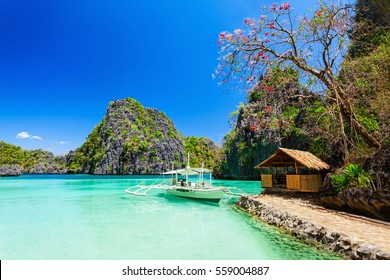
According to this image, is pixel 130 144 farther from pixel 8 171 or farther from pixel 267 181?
pixel 267 181

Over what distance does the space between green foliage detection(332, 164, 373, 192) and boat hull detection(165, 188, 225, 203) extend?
586 centimetres

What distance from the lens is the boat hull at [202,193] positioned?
12.6 metres

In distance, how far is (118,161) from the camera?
70250 millimetres

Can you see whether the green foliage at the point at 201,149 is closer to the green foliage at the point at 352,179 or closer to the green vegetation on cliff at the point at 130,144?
the green vegetation on cliff at the point at 130,144

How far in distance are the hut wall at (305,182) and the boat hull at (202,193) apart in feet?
11.3

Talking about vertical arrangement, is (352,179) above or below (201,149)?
below

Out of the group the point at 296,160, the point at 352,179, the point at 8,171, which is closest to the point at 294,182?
the point at 296,160

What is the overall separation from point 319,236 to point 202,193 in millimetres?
8033

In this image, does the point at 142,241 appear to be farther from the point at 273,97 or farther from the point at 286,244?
the point at 273,97

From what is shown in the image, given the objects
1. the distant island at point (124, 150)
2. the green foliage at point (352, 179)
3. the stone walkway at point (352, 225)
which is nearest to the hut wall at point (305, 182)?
the stone walkway at point (352, 225)

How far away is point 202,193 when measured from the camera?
13156 mm

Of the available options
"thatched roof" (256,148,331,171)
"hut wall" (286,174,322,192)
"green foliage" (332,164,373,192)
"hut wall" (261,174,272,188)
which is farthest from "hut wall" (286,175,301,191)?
"green foliage" (332,164,373,192)
